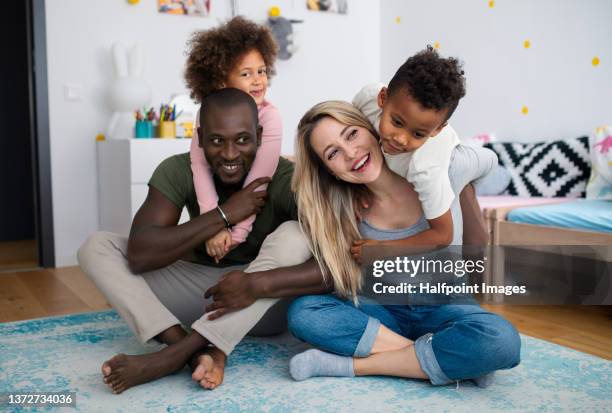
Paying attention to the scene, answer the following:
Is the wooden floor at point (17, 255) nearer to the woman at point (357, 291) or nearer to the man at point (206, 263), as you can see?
the man at point (206, 263)

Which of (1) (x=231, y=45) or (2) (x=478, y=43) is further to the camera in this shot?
(2) (x=478, y=43)

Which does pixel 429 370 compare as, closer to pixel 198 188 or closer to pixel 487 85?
pixel 198 188

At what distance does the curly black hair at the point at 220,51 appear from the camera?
2.01 m

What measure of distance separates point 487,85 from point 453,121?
14.0 inches

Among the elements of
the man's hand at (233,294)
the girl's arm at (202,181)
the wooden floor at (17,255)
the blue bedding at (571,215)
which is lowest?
the wooden floor at (17,255)

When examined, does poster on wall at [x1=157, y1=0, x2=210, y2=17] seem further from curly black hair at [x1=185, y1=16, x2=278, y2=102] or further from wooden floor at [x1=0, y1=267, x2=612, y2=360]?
curly black hair at [x1=185, y1=16, x2=278, y2=102]

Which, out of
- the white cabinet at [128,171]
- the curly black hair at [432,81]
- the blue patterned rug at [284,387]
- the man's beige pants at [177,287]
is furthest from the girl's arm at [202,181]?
the white cabinet at [128,171]

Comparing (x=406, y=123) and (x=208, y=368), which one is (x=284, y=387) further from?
(x=406, y=123)

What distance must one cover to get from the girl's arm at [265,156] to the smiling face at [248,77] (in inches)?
3.8

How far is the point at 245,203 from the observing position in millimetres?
1701

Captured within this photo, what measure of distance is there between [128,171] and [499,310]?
200 cm

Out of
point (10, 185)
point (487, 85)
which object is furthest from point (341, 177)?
point (10, 185)

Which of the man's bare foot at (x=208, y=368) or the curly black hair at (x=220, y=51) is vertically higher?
the curly black hair at (x=220, y=51)

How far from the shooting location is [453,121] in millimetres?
3943
